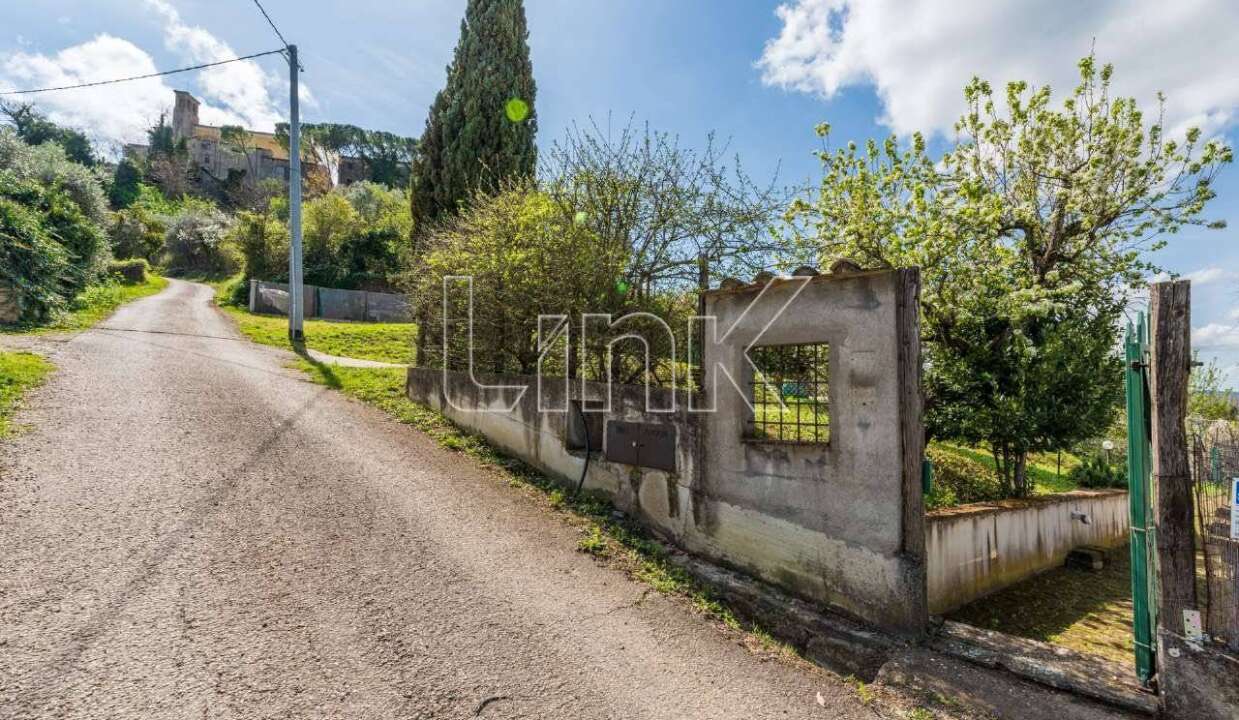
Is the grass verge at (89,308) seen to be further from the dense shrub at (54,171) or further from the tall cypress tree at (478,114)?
the tall cypress tree at (478,114)

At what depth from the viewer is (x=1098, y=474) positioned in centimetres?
1188

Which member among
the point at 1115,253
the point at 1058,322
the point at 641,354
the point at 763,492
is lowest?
the point at 763,492

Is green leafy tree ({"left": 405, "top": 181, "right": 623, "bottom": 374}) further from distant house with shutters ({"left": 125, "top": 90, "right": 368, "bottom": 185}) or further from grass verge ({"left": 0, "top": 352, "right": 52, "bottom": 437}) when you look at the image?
distant house with shutters ({"left": 125, "top": 90, "right": 368, "bottom": 185})

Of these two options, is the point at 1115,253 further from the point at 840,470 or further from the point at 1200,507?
the point at 840,470

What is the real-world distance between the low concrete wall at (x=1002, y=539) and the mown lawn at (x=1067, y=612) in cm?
13

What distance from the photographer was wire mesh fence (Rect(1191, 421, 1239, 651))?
103 inches

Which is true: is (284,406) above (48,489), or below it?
above

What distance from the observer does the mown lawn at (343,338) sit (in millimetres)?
13094

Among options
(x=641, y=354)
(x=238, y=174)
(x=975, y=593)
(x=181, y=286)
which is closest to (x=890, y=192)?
(x=641, y=354)

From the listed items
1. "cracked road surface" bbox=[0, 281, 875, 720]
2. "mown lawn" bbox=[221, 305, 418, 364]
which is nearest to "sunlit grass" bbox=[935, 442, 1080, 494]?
"cracked road surface" bbox=[0, 281, 875, 720]

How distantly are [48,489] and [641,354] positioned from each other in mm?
5262

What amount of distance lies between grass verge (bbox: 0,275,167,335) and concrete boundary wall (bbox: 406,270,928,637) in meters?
12.5

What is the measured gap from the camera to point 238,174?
49719 mm

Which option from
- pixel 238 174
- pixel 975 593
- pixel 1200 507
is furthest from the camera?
pixel 238 174
